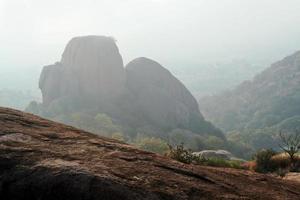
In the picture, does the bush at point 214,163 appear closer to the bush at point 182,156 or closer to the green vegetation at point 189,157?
the green vegetation at point 189,157

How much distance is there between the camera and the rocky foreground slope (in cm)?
657

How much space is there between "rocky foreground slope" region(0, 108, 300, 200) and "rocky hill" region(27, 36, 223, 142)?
134021 mm

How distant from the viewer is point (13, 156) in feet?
24.9

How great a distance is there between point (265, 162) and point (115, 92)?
14285 cm

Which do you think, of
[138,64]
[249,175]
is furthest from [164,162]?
[138,64]

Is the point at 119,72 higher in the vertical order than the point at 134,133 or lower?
higher

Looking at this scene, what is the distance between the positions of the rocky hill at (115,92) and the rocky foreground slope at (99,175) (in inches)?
5276

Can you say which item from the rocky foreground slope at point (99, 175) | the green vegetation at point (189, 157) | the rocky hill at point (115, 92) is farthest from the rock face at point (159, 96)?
the rocky foreground slope at point (99, 175)

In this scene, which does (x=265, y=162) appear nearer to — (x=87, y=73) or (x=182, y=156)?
(x=182, y=156)

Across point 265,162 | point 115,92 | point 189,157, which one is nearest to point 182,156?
point 189,157

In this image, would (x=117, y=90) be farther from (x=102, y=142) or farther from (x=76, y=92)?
(x=102, y=142)

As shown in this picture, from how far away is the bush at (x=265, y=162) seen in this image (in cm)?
2531

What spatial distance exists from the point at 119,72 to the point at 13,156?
542 ft

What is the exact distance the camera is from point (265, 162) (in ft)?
85.6
